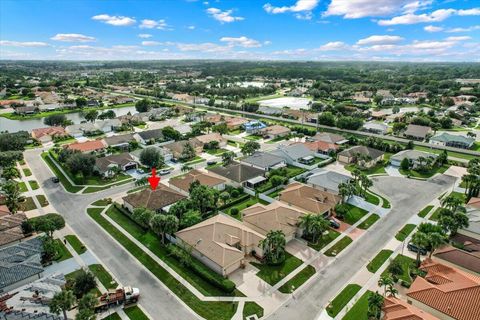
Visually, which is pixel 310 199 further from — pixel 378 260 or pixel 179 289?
pixel 179 289

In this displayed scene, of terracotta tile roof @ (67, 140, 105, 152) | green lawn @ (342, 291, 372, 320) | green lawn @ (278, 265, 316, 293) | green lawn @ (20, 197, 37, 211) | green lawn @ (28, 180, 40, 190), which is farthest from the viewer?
terracotta tile roof @ (67, 140, 105, 152)


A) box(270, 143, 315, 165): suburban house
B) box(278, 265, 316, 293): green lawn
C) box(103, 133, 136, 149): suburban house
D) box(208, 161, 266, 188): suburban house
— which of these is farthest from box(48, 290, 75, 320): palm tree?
box(103, 133, 136, 149): suburban house

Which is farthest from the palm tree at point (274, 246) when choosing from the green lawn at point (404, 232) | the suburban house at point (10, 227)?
the suburban house at point (10, 227)

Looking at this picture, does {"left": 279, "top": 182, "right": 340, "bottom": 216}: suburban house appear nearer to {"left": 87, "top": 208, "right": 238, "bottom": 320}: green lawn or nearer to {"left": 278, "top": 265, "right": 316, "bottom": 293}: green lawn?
{"left": 278, "top": 265, "right": 316, "bottom": 293}: green lawn

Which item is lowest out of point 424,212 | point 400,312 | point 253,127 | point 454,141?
point 424,212

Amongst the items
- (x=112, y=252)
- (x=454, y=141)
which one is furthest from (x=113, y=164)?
(x=454, y=141)

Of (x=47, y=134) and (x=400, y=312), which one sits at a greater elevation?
(x=47, y=134)

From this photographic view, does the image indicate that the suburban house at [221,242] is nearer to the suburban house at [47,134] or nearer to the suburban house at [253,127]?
the suburban house at [253,127]
